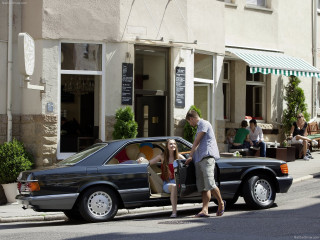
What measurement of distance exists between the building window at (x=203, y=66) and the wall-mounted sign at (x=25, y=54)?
205 inches

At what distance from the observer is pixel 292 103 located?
23453 mm

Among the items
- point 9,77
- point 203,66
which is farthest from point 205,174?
point 203,66

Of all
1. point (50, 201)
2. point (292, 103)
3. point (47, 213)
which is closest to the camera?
point (50, 201)

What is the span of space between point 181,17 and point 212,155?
26.0 feet

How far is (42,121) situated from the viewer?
1677 centimetres

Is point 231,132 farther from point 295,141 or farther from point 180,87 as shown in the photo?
point 180,87

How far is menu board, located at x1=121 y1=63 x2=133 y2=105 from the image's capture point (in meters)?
17.5

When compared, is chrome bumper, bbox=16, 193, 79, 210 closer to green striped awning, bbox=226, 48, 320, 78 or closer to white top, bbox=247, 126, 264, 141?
white top, bbox=247, 126, 264, 141

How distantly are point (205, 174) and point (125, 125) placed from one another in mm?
5931

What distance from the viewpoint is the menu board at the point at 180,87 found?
60.5 feet

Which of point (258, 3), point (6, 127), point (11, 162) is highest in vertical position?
point (258, 3)

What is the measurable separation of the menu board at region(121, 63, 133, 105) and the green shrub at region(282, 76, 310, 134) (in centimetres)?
781

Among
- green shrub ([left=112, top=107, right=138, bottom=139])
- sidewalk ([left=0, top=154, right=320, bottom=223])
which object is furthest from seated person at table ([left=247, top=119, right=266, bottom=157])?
green shrub ([left=112, top=107, right=138, bottom=139])

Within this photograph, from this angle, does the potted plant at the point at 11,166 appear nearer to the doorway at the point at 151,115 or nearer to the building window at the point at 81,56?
the building window at the point at 81,56
